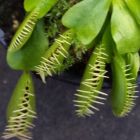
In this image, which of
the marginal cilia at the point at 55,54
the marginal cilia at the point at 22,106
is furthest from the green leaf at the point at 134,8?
the marginal cilia at the point at 22,106

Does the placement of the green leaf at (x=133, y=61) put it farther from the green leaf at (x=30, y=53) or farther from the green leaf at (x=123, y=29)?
the green leaf at (x=30, y=53)

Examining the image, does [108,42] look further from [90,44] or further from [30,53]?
[30,53]

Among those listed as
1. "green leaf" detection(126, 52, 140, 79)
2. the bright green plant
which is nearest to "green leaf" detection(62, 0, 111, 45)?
the bright green plant

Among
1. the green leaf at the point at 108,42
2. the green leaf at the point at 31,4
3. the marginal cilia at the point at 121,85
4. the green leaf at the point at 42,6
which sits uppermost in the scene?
the green leaf at the point at 31,4

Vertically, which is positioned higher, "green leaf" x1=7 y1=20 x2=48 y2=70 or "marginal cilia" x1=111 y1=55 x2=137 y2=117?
"green leaf" x1=7 y1=20 x2=48 y2=70

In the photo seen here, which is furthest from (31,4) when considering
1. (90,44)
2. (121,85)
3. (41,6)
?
(121,85)

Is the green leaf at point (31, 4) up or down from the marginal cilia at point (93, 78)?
up

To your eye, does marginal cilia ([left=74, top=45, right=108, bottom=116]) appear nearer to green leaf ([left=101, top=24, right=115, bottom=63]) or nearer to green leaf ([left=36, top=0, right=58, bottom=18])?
green leaf ([left=101, top=24, right=115, bottom=63])

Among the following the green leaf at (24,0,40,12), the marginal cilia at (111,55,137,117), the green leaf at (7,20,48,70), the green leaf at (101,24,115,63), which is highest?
the green leaf at (24,0,40,12)
